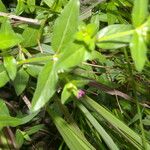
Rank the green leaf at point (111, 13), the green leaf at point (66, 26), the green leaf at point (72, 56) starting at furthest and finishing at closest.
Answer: the green leaf at point (111, 13), the green leaf at point (66, 26), the green leaf at point (72, 56)

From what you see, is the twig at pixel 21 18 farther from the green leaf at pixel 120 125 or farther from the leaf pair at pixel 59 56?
the green leaf at pixel 120 125

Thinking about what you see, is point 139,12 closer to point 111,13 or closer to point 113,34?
point 113,34

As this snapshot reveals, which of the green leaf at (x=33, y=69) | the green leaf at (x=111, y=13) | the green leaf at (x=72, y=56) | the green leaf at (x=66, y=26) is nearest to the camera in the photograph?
the green leaf at (x=72, y=56)

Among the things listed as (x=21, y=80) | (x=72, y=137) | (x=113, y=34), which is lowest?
(x=72, y=137)

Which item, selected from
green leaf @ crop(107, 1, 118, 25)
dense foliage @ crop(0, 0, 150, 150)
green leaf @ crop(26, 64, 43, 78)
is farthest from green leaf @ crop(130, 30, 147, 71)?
green leaf @ crop(107, 1, 118, 25)

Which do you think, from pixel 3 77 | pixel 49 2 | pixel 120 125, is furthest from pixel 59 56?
pixel 49 2

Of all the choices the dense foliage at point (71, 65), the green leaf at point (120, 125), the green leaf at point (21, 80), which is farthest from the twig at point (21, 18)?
the green leaf at point (120, 125)

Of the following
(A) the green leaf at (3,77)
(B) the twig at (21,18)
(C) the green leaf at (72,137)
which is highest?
(B) the twig at (21,18)
